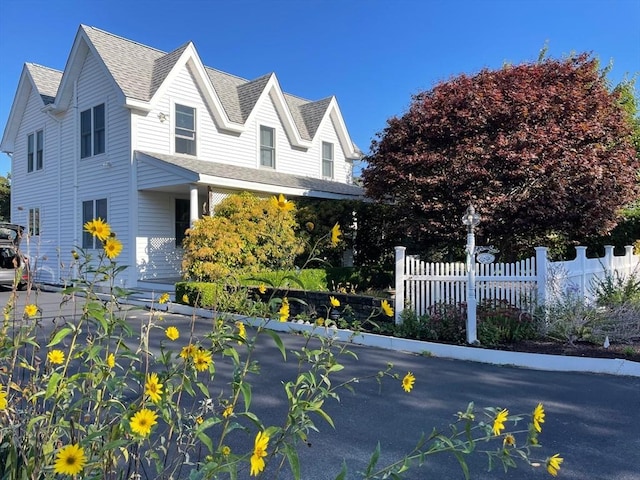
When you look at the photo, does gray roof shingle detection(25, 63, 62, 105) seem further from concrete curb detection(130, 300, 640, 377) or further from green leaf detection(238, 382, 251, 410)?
green leaf detection(238, 382, 251, 410)

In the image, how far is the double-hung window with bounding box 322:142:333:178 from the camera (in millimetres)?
19953

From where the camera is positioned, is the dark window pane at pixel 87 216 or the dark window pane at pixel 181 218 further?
the dark window pane at pixel 87 216

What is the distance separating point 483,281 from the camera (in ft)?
24.2

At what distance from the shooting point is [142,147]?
45.2ft

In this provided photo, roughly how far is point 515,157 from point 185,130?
1036cm

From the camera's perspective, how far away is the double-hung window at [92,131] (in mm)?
14961

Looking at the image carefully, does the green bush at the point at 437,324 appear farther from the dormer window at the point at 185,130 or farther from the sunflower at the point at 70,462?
the dormer window at the point at 185,130

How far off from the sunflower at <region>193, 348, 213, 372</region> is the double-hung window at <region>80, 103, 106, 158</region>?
1517 centimetres

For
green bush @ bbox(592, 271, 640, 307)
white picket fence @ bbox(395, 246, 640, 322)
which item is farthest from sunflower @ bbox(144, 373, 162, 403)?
green bush @ bbox(592, 271, 640, 307)

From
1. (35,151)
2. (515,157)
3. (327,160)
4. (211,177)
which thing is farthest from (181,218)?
(515,157)

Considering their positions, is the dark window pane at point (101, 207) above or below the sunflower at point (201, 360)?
above

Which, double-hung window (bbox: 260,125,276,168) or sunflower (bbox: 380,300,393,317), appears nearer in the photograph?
sunflower (bbox: 380,300,393,317)

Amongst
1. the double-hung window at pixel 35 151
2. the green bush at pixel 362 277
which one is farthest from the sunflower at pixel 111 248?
the double-hung window at pixel 35 151

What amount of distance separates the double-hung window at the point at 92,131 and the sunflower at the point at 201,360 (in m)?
15.2
